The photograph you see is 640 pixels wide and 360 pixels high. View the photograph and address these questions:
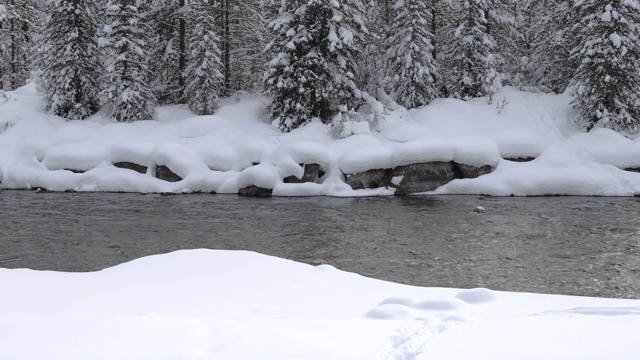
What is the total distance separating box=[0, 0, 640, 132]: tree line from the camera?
2138cm

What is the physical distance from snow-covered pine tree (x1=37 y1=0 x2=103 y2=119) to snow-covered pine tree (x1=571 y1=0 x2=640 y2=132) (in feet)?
70.5

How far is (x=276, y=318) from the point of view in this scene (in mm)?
4918

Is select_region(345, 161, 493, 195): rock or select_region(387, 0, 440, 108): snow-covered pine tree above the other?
select_region(387, 0, 440, 108): snow-covered pine tree

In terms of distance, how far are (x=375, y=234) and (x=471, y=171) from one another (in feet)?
26.1

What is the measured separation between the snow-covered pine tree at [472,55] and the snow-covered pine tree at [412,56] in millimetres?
1093

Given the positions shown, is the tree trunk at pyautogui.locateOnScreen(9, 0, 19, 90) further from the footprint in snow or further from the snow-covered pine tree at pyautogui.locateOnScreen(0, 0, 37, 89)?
the footprint in snow

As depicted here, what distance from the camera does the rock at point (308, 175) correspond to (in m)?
18.5

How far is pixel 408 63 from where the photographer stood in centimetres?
2411

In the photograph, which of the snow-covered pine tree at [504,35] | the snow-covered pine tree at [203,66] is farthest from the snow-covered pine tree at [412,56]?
the snow-covered pine tree at [203,66]

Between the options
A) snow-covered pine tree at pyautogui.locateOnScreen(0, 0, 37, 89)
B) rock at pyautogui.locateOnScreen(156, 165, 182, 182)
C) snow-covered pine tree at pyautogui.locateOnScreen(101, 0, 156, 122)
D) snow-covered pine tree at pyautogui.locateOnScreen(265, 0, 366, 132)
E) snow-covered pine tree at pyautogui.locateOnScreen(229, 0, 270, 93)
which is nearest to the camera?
rock at pyautogui.locateOnScreen(156, 165, 182, 182)

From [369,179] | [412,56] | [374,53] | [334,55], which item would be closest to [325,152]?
[369,179]

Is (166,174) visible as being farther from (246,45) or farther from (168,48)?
(246,45)

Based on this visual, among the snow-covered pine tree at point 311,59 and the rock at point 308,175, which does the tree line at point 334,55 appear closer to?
the snow-covered pine tree at point 311,59

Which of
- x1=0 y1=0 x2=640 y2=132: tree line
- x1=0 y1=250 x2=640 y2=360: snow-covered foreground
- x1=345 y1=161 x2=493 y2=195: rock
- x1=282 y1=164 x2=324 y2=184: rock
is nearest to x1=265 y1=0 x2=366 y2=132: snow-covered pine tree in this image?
x1=0 y1=0 x2=640 y2=132: tree line
